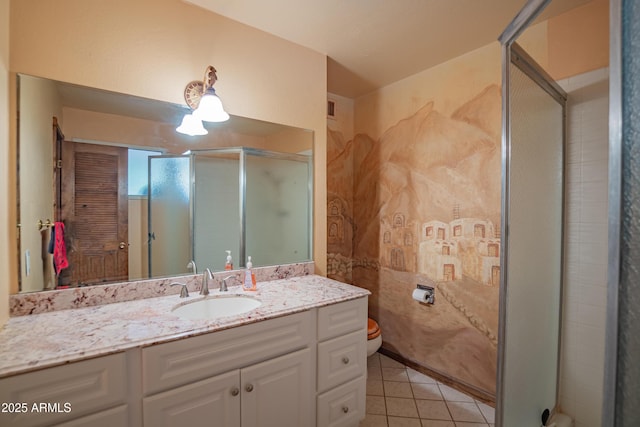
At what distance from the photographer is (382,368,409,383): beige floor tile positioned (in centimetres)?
211

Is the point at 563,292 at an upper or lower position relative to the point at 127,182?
lower

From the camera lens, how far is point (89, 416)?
0.86 m

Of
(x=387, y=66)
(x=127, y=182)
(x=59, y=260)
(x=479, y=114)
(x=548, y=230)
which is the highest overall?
(x=387, y=66)

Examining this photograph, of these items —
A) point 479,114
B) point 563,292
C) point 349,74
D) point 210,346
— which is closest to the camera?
point 210,346

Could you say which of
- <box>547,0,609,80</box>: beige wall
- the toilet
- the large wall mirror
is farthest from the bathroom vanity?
<box>547,0,609,80</box>: beige wall

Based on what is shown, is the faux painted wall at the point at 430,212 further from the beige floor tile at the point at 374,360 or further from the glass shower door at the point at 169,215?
the glass shower door at the point at 169,215

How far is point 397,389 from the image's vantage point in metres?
1.99

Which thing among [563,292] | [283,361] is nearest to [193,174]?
[283,361]

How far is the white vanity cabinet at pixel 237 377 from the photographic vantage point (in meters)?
0.97

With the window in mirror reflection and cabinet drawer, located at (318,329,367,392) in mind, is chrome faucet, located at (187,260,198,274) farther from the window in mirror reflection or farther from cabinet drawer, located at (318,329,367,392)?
cabinet drawer, located at (318,329,367,392)

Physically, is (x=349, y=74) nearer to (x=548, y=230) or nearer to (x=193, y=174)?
(x=193, y=174)

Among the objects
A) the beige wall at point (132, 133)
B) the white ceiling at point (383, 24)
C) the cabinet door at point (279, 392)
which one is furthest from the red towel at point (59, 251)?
the white ceiling at point (383, 24)

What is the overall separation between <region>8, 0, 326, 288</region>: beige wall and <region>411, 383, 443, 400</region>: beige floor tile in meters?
1.09

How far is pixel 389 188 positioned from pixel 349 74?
102 cm
